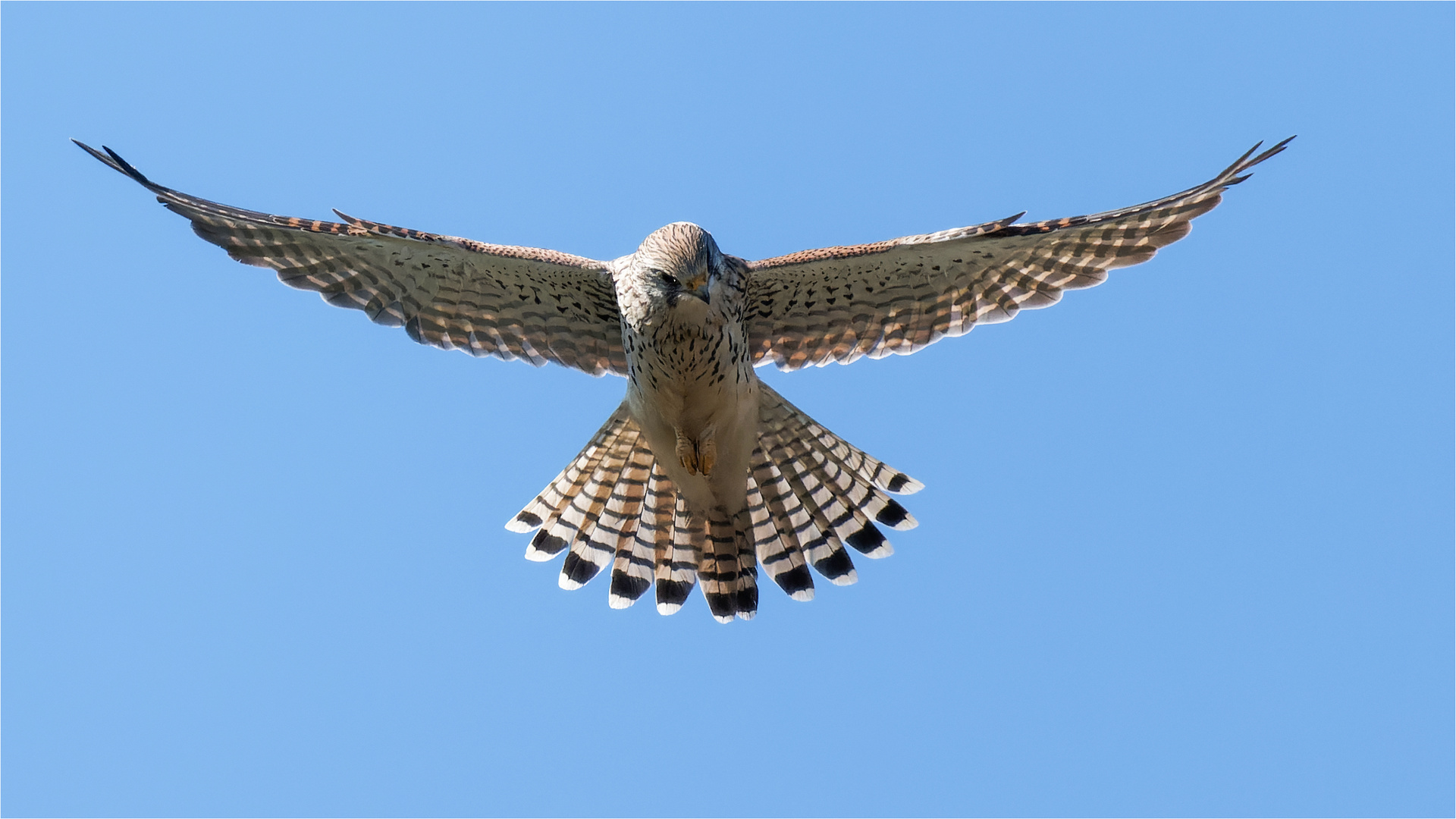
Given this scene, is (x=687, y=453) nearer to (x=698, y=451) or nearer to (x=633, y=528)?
(x=698, y=451)

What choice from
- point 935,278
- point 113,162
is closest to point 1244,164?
point 935,278

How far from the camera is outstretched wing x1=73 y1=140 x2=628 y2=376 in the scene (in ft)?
30.3

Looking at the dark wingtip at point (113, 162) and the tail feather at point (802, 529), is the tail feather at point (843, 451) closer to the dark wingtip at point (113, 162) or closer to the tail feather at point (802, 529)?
Result: the tail feather at point (802, 529)

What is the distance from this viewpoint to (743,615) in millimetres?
10430

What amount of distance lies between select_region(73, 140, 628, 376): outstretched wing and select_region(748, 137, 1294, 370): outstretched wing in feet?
3.90

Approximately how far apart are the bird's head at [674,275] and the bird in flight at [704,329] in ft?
0.05

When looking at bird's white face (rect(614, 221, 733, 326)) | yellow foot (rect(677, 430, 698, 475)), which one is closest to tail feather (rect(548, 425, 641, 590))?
yellow foot (rect(677, 430, 698, 475))

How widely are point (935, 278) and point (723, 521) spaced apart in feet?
7.73

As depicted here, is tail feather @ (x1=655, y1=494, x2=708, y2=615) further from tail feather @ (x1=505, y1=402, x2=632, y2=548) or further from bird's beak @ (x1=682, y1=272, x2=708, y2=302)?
bird's beak @ (x1=682, y1=272, x2=708, y2=302)

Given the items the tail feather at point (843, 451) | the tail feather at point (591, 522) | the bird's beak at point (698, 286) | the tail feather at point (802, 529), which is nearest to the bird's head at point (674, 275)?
the bird's beak at point (698, 286)

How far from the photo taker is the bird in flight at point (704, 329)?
9133mm

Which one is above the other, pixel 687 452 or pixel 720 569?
pixel 687 452

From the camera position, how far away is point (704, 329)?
9.02 m

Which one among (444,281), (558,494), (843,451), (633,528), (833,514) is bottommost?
(633,528)
